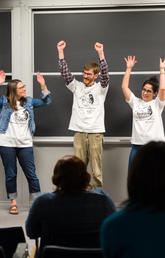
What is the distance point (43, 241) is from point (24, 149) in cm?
245

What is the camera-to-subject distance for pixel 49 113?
4.37 meters

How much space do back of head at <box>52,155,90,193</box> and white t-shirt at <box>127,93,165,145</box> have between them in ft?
7.38

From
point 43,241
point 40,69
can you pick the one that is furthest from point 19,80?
point 43,241

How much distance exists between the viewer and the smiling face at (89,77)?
402cm

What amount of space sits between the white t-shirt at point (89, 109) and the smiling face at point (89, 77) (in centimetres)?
5

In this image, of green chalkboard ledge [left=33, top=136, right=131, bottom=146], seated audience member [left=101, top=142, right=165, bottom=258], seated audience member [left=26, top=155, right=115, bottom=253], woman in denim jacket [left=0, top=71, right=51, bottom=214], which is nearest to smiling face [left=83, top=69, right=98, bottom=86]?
woman in denim jacket [left=0, top=71, right=51, bottom=214]

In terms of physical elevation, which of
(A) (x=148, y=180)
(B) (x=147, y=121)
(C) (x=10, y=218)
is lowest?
(C) (x=10, y=218)

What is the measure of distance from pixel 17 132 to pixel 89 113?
0.84m

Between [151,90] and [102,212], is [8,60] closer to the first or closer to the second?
[151,90]

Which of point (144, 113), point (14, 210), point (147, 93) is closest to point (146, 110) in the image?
point (144, 113)

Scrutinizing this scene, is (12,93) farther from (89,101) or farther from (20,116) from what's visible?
(89,101)

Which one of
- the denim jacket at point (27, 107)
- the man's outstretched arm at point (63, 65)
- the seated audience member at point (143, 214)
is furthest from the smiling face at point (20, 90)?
the seated audience member at point (143, 214)

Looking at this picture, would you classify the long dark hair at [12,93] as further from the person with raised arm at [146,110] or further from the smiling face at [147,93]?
the smiling face at [147,93]

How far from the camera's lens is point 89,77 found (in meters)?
4.03
